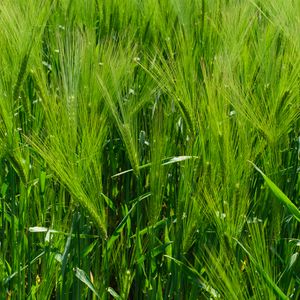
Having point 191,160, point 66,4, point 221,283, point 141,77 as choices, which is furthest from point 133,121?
point 66,4

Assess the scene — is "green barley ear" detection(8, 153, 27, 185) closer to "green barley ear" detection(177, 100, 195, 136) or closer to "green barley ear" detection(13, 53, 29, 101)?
"green barley ear" detection(13, 53, 29, 101)

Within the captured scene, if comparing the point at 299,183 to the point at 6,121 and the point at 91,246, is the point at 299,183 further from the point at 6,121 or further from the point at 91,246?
the point at 6,121

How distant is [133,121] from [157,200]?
6.7 inches

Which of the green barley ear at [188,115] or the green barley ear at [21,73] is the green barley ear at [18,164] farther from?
the green barley ear at [188,115]

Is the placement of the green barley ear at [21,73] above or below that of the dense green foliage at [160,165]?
above

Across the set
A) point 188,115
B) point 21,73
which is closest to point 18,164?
point 21,73

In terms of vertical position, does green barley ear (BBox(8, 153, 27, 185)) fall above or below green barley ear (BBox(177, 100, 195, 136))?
below

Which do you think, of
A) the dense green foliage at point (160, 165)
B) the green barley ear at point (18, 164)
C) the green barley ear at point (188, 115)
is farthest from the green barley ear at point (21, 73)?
the green barley ear at point (188, 115)

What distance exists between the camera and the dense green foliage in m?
1.44

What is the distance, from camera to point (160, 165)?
1.53m

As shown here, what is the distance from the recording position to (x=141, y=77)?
6.15ft

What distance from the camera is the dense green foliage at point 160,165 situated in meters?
1.44

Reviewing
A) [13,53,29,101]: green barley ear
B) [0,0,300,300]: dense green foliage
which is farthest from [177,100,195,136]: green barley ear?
[13,53,29,101]: green barley ear

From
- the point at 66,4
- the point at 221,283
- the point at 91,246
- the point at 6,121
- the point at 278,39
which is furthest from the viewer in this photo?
the point at 66,4
